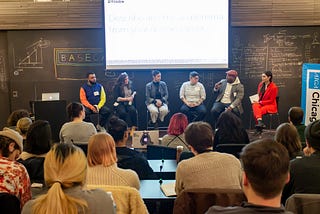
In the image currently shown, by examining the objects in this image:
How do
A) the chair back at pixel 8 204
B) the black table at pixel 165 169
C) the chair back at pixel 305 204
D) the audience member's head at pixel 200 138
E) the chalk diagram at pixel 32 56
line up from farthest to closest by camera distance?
the chalk diagram at pixel 32 56
the black table at pixel 165 169
the audience member's head at pixel 200 138
the chair back at pixel 8 204
the chair back at pixel 305 204

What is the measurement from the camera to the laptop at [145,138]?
561 centimetres

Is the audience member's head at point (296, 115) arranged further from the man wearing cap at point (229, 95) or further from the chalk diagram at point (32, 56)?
the chalk diagram at point (32, 56)

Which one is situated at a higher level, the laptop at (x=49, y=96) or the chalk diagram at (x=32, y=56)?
the chalk diagram at (x=32, y=56)

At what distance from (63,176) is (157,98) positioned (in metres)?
5.66

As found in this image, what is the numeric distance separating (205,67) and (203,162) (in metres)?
A: 5.30

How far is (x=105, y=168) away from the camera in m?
2.50

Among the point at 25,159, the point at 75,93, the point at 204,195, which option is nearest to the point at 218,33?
the point at 75,93

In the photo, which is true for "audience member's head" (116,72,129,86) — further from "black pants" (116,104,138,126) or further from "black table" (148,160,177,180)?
"black table" (148,160,177,180)

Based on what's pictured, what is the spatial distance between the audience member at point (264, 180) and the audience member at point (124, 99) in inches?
231

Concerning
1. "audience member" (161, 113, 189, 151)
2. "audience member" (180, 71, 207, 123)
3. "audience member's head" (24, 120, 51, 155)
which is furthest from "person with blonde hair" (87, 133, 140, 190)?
"audience member" (180, 71, 207, 123)

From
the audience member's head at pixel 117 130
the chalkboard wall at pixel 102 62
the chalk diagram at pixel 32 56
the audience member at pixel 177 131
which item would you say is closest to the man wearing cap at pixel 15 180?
the audience member's head at pixel 117 130

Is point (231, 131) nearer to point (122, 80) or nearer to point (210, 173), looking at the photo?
point (210, 173)

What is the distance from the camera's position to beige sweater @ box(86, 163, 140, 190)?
8.07ft

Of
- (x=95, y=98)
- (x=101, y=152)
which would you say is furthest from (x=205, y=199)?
(x=95, y=98)
